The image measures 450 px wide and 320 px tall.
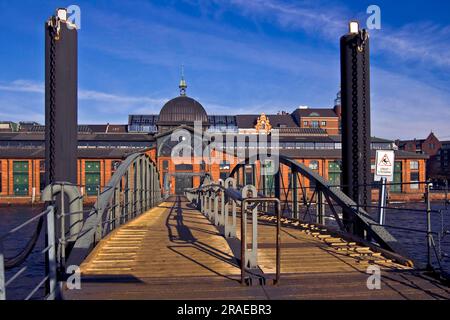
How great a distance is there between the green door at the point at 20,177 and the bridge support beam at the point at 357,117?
50.5m

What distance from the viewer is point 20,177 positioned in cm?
5325

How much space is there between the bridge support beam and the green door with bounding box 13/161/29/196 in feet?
166

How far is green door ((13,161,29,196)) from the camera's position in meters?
53.0

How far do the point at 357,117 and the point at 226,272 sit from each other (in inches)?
196

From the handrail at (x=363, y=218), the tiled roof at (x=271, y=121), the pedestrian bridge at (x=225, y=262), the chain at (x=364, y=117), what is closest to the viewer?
the pedestrian bridge at (x=225, y=262)

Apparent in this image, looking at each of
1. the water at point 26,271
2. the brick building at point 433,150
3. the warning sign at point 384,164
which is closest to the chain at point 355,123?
the warning sign at point 384,164

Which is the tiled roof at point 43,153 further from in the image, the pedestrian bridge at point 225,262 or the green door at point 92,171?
the pedestrian bridge at point 225,262

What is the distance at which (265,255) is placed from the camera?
744 cm

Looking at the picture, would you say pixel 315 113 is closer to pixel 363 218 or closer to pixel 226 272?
pixel 363 218

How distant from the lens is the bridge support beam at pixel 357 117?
9.41 m

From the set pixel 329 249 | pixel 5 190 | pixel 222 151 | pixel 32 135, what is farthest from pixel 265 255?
pixel 32 135

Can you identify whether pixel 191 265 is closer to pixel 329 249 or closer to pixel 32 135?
pixel 329 249

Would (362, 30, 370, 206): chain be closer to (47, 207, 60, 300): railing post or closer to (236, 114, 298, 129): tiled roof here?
(47, 207, 60, 300): railing post

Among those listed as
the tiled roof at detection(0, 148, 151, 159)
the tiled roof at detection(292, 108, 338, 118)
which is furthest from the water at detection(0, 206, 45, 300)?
the tiled roof at detection(292, 108, 338, 118)
